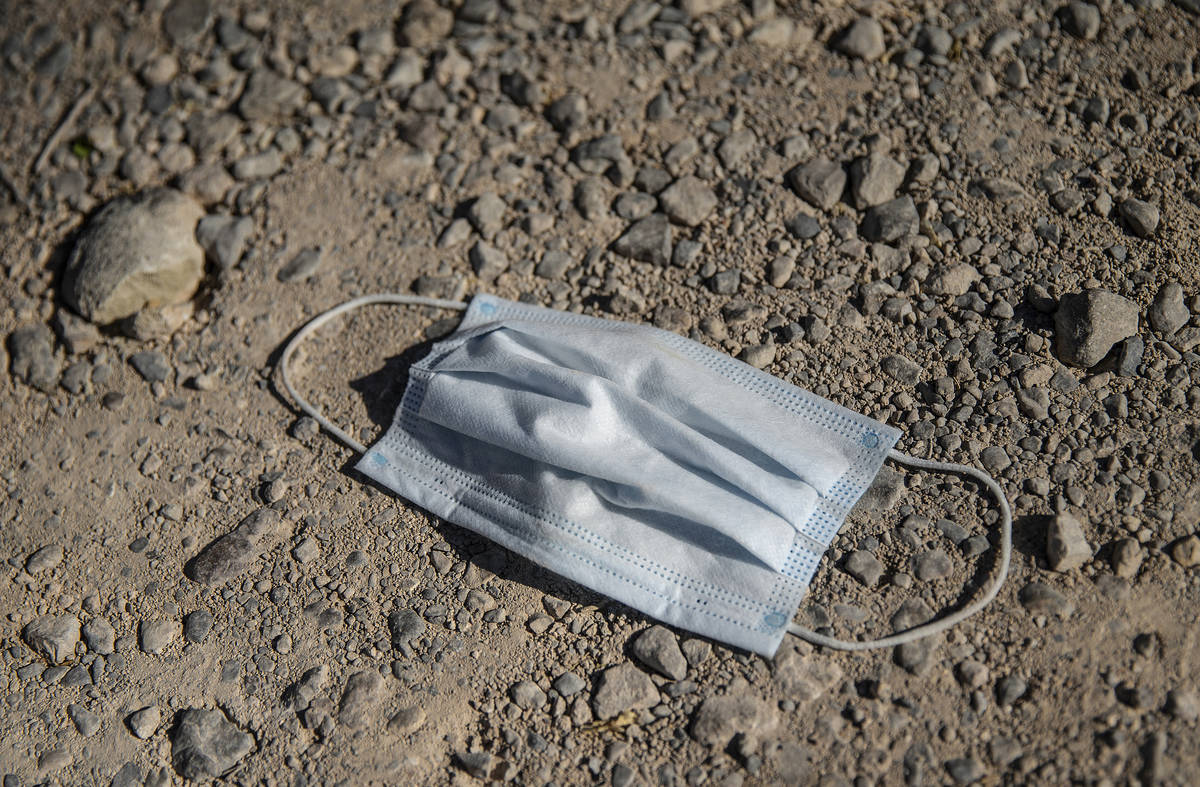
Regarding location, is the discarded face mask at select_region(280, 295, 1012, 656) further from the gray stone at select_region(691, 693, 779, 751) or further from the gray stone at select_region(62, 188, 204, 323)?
the gray stone at select_region(62, 188, 204, 323)

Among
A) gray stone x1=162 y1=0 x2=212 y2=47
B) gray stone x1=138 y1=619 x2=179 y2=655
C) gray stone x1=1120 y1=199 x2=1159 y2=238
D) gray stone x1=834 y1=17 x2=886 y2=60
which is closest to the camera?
gray stone x1=138 y1=619 x2=179 y2=655

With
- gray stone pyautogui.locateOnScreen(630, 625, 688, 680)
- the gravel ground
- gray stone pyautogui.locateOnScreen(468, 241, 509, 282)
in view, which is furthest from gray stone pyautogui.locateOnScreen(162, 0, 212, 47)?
gray stone pyautogui.locateOnScreen(630, 625, 688, 680)

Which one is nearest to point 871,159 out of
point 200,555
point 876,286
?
point 876,286

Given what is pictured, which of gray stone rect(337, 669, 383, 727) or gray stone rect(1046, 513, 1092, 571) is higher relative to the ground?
gray stone rect(1046, 513, 1092, 571)

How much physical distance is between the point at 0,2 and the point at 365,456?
284 cm

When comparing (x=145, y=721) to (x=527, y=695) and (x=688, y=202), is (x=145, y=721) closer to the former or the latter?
(x=527, y=695)

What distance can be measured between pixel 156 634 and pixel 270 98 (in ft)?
6.44

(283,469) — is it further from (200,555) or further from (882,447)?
(882,447)

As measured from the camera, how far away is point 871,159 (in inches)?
115

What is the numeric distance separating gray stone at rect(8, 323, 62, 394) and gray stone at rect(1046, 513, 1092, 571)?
296 centimetres

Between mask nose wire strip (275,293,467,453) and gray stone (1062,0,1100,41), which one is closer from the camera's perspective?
mask nose wire strip (275,293,467,453)

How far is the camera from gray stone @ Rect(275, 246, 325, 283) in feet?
10.1

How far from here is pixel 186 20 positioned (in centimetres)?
370

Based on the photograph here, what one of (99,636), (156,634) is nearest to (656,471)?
(156,634)
